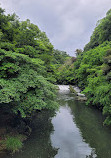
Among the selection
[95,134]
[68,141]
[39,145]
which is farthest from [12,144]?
[95,134]

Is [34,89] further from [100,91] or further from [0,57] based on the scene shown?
[100,91]

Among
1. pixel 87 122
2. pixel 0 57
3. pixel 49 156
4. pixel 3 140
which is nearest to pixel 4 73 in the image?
pixel 0 57

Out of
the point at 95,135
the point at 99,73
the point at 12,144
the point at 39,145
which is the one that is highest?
the point at 99,73

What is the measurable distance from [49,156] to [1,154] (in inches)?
120

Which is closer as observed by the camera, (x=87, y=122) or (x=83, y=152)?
(x=83, y=152)

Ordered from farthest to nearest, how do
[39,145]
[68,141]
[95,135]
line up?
1. [95,135]
2. [68,141]
3. [39,145]

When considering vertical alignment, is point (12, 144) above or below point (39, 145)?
above

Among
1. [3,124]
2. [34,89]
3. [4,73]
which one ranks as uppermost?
[4,73]

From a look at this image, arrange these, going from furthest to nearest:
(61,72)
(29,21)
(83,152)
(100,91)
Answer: (61,72)
(29,21)
(100,91)
(83,152)

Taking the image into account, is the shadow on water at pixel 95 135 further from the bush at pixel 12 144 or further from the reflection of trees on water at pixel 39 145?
the bush at pixel 12 144

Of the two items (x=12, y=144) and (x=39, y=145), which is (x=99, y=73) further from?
(x=12, y=144)

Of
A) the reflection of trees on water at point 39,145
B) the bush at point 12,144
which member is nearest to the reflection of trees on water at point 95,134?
the reflection of trees on water at point 39,145

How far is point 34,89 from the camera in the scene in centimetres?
1009

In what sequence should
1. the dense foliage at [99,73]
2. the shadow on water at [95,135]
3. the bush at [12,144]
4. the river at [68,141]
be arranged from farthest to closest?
the dense foliage at [99,73], the shadow on water at [95,135], the river at [68,141], the bush at [12,144]
